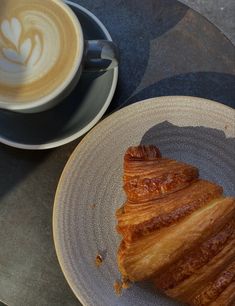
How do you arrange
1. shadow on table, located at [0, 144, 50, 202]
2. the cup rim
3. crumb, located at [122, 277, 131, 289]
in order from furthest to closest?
shadow on table, located at [0, 144, 50, 202]
crumb, located at [122, 277, 131, 289]
the cup rim

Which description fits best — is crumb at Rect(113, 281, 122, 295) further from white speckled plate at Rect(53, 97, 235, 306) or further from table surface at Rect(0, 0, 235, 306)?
table surface at Rect(0, 0, 235, 306)

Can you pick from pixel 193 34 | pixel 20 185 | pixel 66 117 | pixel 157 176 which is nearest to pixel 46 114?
pixel 66 117

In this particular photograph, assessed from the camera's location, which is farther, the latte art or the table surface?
the table surface

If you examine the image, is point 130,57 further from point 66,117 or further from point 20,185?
point 20,185

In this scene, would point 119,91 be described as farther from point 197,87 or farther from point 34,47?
point 34,47

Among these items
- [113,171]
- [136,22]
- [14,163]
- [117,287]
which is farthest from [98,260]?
[136,22]

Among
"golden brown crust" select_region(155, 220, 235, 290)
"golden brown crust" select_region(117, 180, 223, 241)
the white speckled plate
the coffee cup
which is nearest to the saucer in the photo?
the white speckled plate
